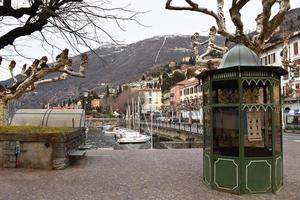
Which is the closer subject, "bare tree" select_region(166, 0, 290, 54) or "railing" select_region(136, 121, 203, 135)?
"bare tree" select_region(166, 0, 290, 54)

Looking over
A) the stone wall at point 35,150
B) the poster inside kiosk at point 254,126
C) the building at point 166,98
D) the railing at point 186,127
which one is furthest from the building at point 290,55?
the building at point 166,98

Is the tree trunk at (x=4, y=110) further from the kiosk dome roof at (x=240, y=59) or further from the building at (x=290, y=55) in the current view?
the building at (x=290, y=55)

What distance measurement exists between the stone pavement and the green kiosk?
42 cm

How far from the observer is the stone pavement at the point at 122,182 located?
10273 millimetres

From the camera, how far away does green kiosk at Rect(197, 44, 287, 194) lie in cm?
1052

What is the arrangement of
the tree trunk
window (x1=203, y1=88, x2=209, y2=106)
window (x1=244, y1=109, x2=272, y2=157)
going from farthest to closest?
the tree trunk
window (x1=203, y1=88, x2=209, y2=106)
window (x1=244, y1=109, x2=272, y2=157)

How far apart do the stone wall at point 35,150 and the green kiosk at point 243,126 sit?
19.5 feet

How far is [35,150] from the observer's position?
15297 millimetres

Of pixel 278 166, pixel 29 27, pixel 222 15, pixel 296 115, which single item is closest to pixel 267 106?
pixel 278 166

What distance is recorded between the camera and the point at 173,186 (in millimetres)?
11461

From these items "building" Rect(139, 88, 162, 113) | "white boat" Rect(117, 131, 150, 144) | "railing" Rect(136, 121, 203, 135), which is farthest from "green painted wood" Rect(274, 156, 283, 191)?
"building" Rect(139, 88, 162, 113)

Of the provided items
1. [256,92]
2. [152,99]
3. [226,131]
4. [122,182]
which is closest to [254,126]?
[226,131]

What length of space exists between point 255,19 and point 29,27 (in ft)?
39.5

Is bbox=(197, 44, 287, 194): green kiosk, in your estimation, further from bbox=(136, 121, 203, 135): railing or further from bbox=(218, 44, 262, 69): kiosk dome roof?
bbox=(136, 121, 203, 135): railing
